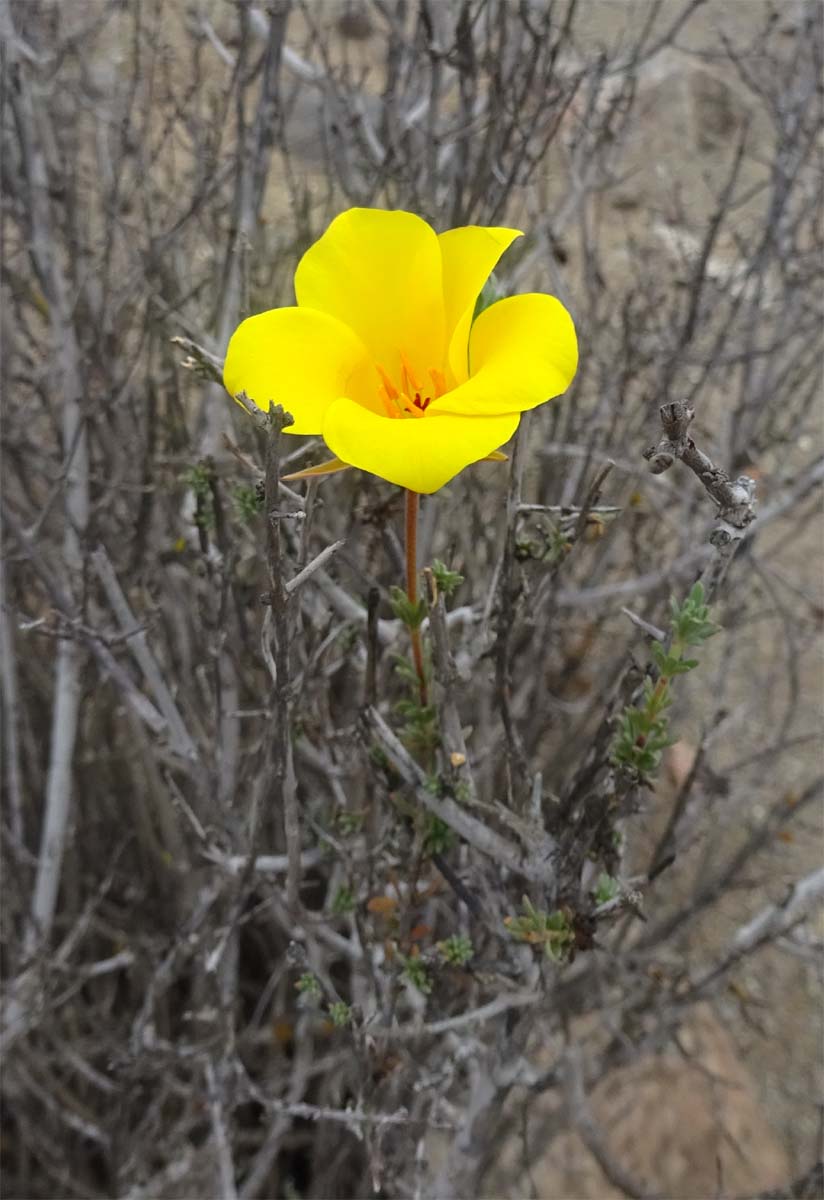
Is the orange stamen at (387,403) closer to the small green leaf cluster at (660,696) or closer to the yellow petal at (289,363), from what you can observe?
the yellow petal at (289,363)

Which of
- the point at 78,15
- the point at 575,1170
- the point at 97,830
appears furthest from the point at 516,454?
the point at 78,15

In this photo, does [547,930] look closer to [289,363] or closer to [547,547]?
[547,547]

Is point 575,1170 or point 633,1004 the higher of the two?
point 633,1004

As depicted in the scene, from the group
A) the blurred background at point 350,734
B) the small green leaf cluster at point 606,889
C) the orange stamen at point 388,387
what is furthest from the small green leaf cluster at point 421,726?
the orange stamen at point 388,387

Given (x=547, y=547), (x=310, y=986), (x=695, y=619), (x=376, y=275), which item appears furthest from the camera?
(x=310, y=986)

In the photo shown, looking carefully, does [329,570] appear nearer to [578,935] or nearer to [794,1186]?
[578,935]

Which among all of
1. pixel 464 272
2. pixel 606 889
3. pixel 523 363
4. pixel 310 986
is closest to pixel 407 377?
pixel 464 272
